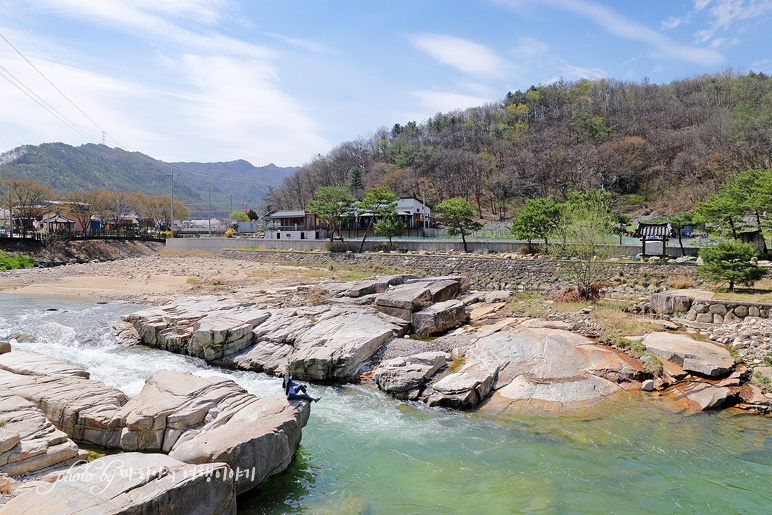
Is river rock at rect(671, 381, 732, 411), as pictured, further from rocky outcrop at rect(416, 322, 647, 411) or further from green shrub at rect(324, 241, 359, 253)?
green shrub at rect(324, 241, 359, 253)

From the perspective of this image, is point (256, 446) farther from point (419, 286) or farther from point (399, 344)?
point (419, 286)

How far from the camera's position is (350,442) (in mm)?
10469

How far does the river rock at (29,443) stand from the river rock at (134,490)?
570 millimetres

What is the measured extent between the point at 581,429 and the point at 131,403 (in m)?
11.3

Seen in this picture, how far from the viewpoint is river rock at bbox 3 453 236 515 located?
5.76m

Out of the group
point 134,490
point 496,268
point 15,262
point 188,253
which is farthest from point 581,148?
point 15,262

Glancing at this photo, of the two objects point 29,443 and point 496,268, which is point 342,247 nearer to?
point 496,268

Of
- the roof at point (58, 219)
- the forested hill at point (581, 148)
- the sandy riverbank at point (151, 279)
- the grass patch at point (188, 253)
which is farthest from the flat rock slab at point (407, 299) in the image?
A: the roof at point (58, 219)

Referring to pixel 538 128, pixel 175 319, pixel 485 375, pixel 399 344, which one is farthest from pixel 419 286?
pixel 538 128

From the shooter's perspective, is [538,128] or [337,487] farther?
[538,128]

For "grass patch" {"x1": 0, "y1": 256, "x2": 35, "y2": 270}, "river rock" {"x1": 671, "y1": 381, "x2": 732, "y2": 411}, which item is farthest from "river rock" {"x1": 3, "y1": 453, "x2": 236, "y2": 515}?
"grass patch" {"x1": 0, "y1": 256, "x2": 35, "y2": 270}

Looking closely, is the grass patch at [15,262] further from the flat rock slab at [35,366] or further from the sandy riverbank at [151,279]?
the flat rock slab at [35,366]

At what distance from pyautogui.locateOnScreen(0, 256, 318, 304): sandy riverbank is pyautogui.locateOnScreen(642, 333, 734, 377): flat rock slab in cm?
2212

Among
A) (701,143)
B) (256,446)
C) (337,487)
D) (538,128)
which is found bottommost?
(337,487)
